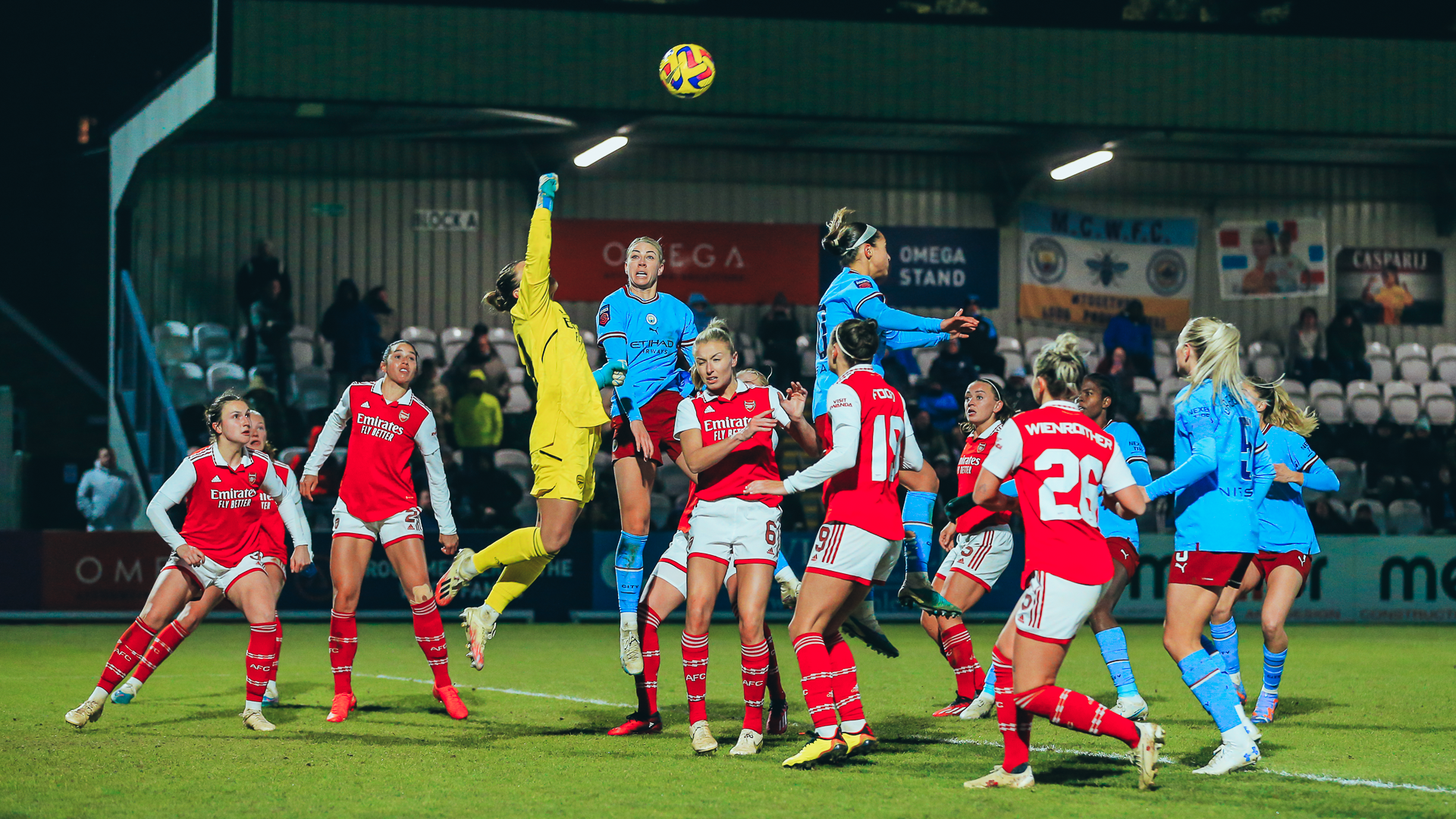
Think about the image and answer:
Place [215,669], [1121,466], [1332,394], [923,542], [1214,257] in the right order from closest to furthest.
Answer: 1. [1121,466]
2. [923,542]
3. [215,669]
4. [1332,394]
5. [1214,257]

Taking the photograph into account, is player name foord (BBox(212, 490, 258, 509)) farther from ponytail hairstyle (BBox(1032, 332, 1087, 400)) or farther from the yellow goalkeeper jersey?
ponytail hairstyle (BBox(1032, 332, 1087, 400))

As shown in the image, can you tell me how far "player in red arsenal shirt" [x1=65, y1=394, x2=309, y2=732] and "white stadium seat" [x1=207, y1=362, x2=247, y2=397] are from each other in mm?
12115

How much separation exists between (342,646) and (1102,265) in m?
19.6

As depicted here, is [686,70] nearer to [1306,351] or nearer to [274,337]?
[274,337]

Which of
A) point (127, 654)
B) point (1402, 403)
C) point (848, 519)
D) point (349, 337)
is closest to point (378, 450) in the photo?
point (127, 654)

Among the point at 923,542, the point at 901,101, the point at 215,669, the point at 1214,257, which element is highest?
the point at 901,101

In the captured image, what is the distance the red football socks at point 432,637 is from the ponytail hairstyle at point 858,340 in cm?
361

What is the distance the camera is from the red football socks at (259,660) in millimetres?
9617

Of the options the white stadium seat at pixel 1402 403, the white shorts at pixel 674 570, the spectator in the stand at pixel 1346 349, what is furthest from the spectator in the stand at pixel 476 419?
the white stadium seat at pixel 1402 403

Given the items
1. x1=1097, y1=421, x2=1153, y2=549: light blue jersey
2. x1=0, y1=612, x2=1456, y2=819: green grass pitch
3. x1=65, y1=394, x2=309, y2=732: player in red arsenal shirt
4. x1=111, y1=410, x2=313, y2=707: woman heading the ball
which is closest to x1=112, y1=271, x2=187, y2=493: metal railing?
x1=0, y1=612, x2=1456, y2=819: green grass pitch

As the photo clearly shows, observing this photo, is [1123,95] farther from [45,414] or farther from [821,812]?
[45,414]

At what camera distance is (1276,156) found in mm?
26266

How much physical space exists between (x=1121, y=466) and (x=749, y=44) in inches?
609

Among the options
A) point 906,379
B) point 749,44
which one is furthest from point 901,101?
point 906,379
